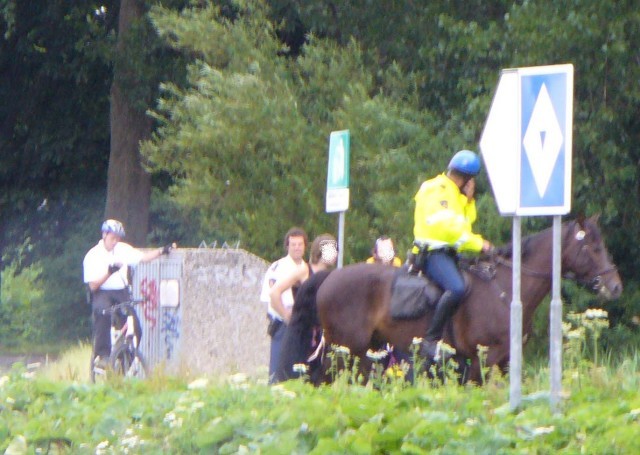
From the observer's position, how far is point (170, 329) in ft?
53.7

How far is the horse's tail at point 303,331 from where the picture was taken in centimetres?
1159

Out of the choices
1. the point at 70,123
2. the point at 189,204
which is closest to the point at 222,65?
the point at 189,204

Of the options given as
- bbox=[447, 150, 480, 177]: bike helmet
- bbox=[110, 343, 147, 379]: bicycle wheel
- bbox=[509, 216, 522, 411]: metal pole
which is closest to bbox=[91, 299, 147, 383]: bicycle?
bbox=[110, 343, 147, 379]: bicycle wheel

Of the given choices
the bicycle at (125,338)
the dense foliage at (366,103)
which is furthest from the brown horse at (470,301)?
the dense foliage at (366,103)

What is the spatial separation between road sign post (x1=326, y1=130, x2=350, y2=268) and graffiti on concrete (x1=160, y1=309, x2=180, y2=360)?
4099 mm

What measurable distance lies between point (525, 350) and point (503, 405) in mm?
8881

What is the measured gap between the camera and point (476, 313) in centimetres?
1114

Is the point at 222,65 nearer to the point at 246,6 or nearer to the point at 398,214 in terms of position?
the point at 246,6

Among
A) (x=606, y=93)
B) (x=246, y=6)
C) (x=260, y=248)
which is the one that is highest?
(x=246, y=6)

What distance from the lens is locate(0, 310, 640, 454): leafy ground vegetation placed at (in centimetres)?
627

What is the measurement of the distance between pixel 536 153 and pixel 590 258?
4673 mm

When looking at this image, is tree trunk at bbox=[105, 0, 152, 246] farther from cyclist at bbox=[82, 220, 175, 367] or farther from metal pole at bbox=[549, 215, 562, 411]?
metal pole at bbox=[549, 215, 562, 411]

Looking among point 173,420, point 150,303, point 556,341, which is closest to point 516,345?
point 556,341

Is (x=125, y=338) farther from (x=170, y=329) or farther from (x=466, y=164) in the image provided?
(x=466, y=164)
